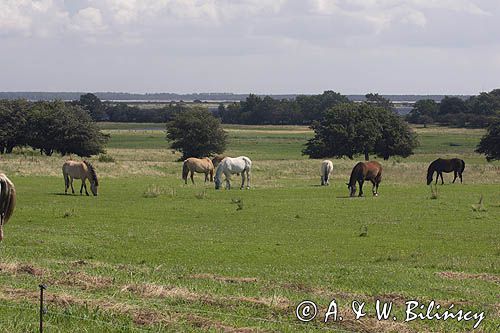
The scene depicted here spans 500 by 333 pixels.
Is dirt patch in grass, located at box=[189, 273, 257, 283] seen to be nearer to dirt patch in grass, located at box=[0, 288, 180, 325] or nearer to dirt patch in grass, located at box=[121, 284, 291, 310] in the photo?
dirt patch in grass, located at box=[121, 284, 291, 310]

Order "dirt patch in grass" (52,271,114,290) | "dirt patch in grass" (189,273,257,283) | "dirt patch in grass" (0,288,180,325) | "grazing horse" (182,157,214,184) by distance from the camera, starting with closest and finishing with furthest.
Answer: "dirt patch in grass" (0,288,180,325) → "dirt patch in grass" (52,271,114,290) → "dirt patch in grass" (189,273,257,283) → "grazing horse" (182,157,214,184)

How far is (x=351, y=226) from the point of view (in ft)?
78.0

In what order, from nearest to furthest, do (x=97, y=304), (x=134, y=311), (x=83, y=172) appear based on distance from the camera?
(x=134, y=311), (x=97, y=304), (x=83, y=172)

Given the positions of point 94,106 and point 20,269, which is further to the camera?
point 94,106

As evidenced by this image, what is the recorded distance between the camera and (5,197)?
48.3 ft

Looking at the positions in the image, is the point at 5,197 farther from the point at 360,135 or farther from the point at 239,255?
the point at 360,135

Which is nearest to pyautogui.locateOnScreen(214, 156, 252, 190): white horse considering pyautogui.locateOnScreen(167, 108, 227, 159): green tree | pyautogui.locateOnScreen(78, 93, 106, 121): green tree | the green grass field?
the green grass field

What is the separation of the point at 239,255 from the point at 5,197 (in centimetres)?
576

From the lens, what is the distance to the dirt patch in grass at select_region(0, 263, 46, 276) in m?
12.0

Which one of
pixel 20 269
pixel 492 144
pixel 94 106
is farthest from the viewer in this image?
pixel 94 106

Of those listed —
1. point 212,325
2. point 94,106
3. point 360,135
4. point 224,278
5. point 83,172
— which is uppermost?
point 212,325

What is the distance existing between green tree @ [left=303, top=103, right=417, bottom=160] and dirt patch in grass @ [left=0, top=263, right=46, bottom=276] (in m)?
62.7

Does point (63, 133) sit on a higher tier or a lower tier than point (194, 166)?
lower

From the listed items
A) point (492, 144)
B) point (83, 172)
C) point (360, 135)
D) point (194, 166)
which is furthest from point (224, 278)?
point (360, 135)
